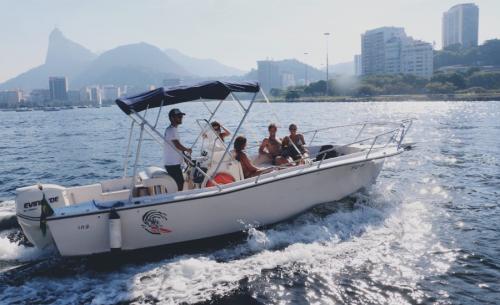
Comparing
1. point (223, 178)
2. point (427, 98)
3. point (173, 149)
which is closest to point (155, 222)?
point (173, 149)

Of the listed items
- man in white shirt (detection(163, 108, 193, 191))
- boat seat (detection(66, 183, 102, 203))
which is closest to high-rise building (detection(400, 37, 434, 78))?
man in white shirt (detection(163, 108, 193, 191))

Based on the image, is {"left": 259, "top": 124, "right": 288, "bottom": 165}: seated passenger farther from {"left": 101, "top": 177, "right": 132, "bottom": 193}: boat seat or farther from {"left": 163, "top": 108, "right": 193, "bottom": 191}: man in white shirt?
{"left": 101, "top": 177, "right": 132, "bottom": 193}: boat seat

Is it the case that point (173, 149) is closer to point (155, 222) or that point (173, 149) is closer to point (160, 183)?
point (160, 183)

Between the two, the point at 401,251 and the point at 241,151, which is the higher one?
the point at 241,151

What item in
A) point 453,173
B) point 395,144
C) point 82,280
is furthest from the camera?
point 453,173

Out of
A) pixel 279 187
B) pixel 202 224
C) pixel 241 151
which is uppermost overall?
pixel 241 151

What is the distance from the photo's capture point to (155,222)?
743 centimetres

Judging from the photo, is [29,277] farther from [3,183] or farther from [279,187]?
[3,183]

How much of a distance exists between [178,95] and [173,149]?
0.99 meters

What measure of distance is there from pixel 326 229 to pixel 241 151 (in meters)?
2.28

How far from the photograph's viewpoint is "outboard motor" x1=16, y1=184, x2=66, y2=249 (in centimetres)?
713

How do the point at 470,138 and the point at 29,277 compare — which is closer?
the point at 29,277

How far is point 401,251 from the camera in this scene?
7727mm

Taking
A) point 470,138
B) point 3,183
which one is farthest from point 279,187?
point 470,138
